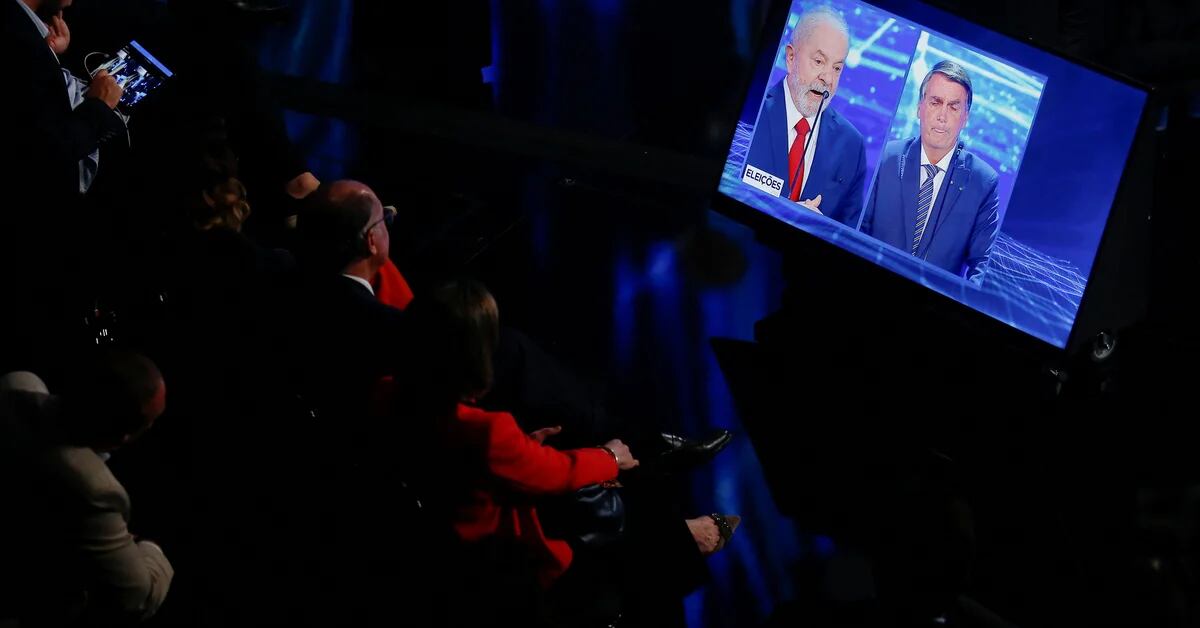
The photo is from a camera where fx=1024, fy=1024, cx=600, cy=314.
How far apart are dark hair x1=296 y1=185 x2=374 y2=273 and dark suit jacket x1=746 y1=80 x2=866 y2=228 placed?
134 centimetres

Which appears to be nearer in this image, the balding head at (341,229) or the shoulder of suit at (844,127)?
the balding head at (341,229)

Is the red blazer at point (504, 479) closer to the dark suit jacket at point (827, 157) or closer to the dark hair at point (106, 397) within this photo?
the dark hair at point (106, 397)

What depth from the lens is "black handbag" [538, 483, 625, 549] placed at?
236 centimetres

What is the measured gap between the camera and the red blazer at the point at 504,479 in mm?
2104

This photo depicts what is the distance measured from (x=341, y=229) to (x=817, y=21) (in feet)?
5.21

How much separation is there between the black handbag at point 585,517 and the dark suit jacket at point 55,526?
91cm

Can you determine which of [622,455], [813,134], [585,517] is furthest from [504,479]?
[813,134]

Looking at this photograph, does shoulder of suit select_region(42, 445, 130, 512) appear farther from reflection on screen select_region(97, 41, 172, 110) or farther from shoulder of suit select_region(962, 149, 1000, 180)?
shoulder of suit select_region(962, 149, 1000, 180)

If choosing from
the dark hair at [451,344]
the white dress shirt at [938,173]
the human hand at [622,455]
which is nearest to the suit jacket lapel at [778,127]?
the white dress shirt at [938,173]

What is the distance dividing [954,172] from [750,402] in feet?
2.86

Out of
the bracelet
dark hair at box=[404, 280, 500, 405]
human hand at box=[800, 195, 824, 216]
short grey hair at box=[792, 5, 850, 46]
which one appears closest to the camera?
dark hair at box=[404, 280, 500, 405]

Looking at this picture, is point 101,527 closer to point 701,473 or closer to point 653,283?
point 701,473

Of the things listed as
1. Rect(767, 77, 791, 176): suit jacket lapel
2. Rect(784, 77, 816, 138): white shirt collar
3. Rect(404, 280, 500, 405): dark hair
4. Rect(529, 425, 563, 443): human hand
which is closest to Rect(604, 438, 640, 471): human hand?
Rect(529, 425, 563, 443): human hand

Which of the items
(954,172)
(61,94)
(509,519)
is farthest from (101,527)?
(954,172)
